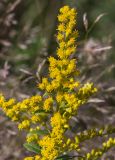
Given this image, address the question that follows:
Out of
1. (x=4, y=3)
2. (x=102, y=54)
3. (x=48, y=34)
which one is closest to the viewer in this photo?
(x=102, y=54)

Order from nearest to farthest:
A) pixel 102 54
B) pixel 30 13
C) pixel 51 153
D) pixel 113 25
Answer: pixel 51 153
pixel 102 54
pixel 30 13
pixel 113 25

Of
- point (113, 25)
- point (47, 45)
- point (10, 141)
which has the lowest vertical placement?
point (10, 141)

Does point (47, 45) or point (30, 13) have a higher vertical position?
point (30, 13)

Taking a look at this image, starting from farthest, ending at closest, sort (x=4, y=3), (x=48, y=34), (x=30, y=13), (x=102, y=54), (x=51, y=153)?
(x=30, y=13) → (x=48, y=34) → (x=4, y=3) → (x=102, y=54) → (x=51, y=153)

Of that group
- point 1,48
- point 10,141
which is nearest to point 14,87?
point 10,141

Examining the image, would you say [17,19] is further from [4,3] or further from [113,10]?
[113,10]

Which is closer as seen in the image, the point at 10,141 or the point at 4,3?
the point at 10,141

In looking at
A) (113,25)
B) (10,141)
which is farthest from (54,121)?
(113,25)

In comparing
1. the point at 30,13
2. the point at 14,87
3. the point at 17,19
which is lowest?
the point at 14,87

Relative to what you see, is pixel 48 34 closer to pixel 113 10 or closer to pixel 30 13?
pixel 30 13
